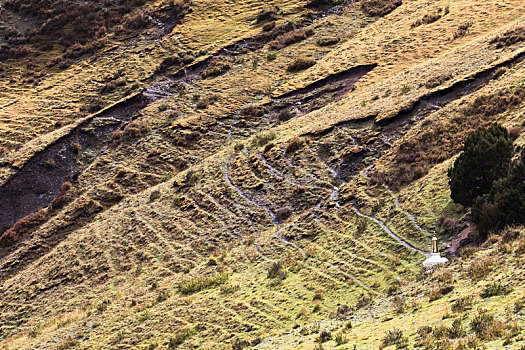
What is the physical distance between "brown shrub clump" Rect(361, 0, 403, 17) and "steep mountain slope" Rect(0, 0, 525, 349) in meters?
0.39

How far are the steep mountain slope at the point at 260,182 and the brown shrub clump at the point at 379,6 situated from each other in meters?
0.39

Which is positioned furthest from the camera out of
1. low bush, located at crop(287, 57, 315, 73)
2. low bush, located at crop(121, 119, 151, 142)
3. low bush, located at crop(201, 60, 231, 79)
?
low bush, located at crop(201, 60, 231, 79)

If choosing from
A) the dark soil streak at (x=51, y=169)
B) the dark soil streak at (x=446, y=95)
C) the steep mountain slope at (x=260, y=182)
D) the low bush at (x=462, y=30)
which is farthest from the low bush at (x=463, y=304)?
the dark soil streak at (x=51, y=169)

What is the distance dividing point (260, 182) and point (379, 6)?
2868 cm

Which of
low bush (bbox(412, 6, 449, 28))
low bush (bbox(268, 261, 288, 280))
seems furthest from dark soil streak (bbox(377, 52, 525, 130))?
low bush (bbox(412, 6, 449, 28))

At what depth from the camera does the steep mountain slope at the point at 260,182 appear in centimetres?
1925

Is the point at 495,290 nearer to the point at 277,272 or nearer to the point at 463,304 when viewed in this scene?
the point at 463,304

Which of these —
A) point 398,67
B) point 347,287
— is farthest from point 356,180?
point 398,67

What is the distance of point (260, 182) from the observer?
98.1ft

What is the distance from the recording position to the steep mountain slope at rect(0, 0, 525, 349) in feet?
63.2

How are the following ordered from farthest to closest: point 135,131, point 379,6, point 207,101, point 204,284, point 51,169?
point 379,6 → point 207,101 → point 135,131 → point 51,169 → point 204,284

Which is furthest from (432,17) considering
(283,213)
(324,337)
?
(324,337)

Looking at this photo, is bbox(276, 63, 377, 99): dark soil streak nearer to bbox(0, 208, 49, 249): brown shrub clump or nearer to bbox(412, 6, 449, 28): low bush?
bbox(412, 6, 449, 28): low bush

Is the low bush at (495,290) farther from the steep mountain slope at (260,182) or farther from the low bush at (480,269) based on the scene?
the low bush at (480,269)
